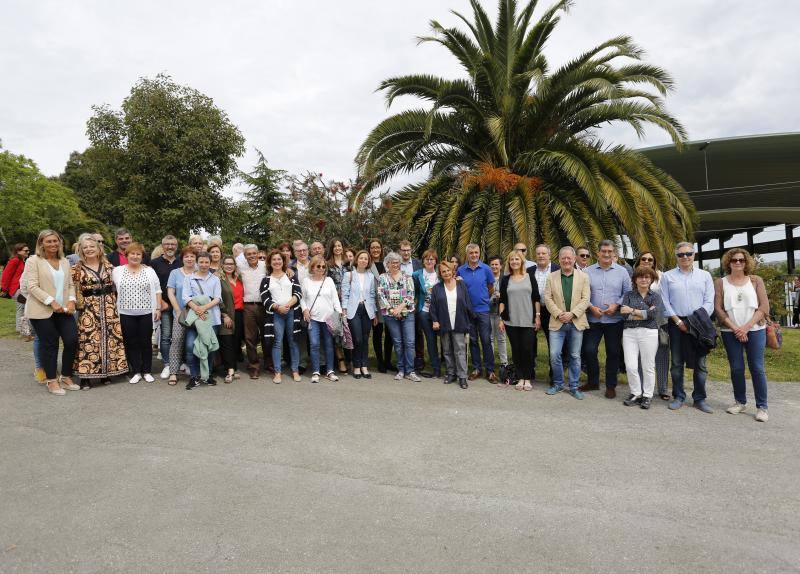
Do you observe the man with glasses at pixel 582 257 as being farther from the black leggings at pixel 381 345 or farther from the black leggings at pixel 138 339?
→ the black leggings at pixel 138 339

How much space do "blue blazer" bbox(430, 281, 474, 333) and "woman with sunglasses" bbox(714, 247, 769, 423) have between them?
3.02m

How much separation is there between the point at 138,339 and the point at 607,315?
6165mm

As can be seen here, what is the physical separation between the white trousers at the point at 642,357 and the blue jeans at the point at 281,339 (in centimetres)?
436

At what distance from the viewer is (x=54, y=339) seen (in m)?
6.21

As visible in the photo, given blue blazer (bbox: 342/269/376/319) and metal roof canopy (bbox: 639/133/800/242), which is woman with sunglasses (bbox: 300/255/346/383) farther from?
metal roof canopy (bbox: 639/133/800/242)

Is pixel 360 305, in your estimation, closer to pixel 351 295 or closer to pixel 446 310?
pixel 351 295

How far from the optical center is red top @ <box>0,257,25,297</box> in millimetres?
9688

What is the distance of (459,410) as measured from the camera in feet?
18.8

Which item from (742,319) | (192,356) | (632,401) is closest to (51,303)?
(192,356)

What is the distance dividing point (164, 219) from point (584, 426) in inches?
713

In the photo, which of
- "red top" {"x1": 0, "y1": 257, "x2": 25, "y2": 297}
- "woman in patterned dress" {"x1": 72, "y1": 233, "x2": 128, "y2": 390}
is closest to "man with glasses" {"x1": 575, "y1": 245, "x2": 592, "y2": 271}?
"woman in patterned dress" {"x1": 72, "y1": 233, "x2": 128, "y2": 390}

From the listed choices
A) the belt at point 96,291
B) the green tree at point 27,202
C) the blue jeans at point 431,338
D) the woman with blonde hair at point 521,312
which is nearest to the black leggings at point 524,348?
the woman with blonde hair at point 521,312

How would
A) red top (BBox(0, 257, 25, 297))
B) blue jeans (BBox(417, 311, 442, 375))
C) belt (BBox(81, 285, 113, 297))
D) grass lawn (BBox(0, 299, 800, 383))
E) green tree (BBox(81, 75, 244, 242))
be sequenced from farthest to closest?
1. green tree (BBox(81, 75, 244, 242))
2. red top (BBox(0, 257, 25, 297))
3. grass lawn (BBox(0, 299, 800, 383))
4. blue jeans (BBox(417, 311, 442, 375))
5. belt (BBox(81, 285, 113, 297))

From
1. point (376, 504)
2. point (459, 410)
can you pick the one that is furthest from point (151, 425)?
point (459, 410)
